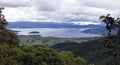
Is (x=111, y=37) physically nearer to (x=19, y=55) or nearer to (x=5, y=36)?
(x=19, y=55)

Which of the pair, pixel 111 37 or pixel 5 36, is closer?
pixel 111 37

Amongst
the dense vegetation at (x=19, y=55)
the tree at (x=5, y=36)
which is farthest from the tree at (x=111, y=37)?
the tree at (x=5, y=36)

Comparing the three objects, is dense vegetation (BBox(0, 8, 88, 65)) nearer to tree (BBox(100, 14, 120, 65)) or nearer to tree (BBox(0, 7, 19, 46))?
tree (BBox(0, 7, 19, 46))

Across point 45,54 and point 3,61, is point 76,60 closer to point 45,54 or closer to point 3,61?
point 45,54

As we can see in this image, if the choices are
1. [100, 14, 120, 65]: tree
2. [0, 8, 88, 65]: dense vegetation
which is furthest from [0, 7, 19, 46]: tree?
[100, 14, 120, 65]: tree

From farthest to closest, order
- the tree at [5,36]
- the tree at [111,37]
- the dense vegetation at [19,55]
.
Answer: the tree at [5,36] < the dense vegetation at [19,55] < the tree at [111,37]

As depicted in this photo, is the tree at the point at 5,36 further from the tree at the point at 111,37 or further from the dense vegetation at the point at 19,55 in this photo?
the tree at the point at 111,37

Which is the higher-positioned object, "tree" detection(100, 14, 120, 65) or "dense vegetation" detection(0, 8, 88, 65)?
"tree" detection(100, 14, 120, 65)

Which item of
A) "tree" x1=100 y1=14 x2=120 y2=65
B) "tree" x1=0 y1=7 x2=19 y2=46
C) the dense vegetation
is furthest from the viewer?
"tree" x1=0 y1=7 x2=19 y2=46

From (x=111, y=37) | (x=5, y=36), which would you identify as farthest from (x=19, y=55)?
(x=111, y=37)

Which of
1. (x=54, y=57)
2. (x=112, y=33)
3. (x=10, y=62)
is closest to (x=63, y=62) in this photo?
(x=54, y=57)

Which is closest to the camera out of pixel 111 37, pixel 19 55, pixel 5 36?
pixel 111 37
